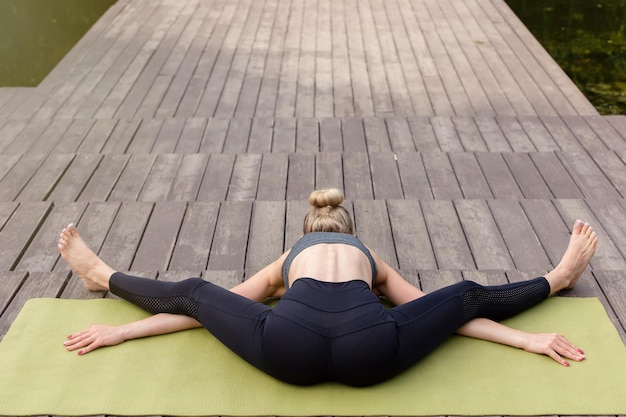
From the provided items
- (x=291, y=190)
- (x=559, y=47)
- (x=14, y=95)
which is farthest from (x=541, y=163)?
(x=559, y=47)

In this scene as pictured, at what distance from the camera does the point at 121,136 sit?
3953 mm

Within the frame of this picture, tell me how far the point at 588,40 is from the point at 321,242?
658 cm

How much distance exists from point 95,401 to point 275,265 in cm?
71

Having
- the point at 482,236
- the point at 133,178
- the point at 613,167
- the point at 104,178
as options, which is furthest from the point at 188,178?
the point at 613,167

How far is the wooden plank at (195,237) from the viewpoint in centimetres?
268

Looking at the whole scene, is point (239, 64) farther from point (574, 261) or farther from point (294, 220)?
point (574, 261)

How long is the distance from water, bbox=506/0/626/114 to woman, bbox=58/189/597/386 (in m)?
4.30

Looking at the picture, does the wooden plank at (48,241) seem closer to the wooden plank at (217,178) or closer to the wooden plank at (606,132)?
the wooden plank at (217,178)

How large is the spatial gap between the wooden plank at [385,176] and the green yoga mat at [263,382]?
3.76ft

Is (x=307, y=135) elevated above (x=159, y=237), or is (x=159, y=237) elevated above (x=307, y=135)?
(x=159, y=237)

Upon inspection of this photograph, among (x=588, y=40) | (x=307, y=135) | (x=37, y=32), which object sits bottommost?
(x=37, y=32)

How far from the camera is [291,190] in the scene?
329cm

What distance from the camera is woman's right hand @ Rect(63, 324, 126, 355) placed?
7.13 feet

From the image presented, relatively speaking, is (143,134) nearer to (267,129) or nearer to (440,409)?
(267,129)
